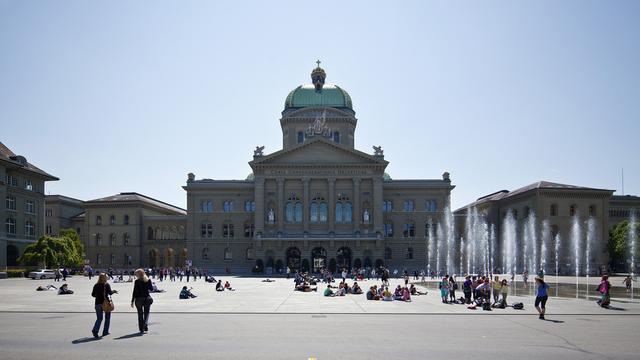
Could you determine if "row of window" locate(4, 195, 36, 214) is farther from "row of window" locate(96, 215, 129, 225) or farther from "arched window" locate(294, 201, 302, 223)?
"arched window" locate(294, 201, 302, 223)

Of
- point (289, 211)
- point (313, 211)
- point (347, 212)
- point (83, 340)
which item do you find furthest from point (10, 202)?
point (83, 340)

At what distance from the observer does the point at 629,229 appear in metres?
89.2

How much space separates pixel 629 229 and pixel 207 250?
2534 inches

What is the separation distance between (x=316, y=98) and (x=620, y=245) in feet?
181

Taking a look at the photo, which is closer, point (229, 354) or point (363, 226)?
point (229, 354)

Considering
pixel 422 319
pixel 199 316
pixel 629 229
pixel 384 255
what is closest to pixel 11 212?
pixel 384 255

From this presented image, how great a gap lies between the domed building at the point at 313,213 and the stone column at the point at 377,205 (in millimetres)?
158

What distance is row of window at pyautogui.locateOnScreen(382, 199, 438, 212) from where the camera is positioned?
105 metres

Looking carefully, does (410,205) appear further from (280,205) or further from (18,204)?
(18,204)

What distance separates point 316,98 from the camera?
11425cm

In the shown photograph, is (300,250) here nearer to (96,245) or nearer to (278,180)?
(278,180)

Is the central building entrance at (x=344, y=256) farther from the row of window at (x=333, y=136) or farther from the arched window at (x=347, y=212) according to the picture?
the row of window at (x=333, y=136)

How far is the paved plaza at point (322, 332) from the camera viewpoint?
1772 cm

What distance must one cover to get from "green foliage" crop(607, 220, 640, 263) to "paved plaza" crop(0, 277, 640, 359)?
197 ft
